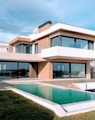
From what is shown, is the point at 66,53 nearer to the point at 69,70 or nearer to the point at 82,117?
the point at 69,70

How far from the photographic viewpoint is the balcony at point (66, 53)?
70.5 ft

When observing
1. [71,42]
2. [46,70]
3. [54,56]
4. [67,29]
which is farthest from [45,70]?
[67,29]

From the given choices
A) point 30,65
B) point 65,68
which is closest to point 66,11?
point 65,68

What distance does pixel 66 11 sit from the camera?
18281mm

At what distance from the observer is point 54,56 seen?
72.1 ft

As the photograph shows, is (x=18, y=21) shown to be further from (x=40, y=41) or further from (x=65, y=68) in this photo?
(x=65, y=68)

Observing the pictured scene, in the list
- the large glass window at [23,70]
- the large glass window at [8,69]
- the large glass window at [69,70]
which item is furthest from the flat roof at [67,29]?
the large glass window at [8,69]

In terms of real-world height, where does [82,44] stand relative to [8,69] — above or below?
above

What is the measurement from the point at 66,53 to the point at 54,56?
1675 mm

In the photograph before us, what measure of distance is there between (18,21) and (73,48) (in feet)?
40.6

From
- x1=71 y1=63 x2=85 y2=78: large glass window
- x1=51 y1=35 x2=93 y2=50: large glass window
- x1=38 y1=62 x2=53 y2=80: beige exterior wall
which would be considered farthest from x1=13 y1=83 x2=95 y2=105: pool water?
x1=71 y1=63 x2=85 y2=78: large glass window

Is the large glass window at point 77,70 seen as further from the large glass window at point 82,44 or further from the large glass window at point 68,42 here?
the large glass window at point 68,42

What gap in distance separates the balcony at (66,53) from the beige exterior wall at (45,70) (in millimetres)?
1506

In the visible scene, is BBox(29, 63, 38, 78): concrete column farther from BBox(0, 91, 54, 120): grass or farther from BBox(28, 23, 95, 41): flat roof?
BBox(0, 91, 54, 120): grass
